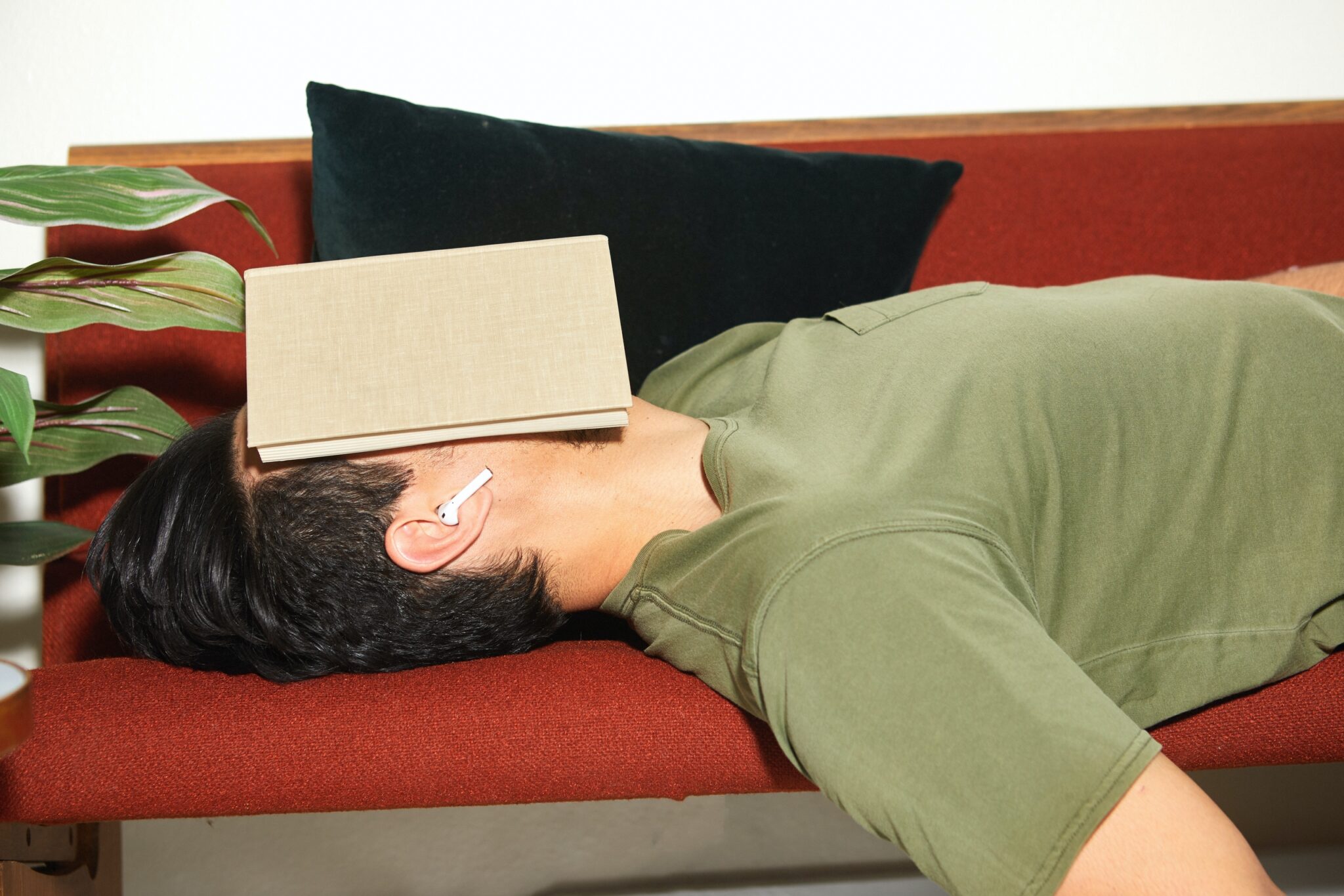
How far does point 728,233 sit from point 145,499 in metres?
0.75

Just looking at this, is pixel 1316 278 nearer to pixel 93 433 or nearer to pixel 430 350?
pixel 430 350

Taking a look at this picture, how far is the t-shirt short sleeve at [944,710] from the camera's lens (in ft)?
2.16

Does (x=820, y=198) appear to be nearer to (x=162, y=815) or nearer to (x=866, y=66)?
(x=866, y=66)

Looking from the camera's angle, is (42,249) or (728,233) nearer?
(728,233)

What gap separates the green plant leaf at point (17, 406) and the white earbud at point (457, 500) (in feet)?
1.12

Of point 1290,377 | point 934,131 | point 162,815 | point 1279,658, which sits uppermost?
point 934,131

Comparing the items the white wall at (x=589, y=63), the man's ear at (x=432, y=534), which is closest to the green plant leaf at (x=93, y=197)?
the man's ear at (x=432, y=534)

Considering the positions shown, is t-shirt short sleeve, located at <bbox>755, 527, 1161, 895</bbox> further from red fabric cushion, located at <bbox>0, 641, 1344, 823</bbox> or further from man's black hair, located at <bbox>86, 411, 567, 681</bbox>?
man's black hair, located at <bbox>86, 411, 567, 681</bbox>

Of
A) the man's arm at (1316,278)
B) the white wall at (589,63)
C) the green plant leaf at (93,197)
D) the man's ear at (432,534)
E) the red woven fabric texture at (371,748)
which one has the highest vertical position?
the white wall at (589,63)

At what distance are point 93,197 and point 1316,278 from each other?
1.42 m

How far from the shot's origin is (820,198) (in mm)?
1294

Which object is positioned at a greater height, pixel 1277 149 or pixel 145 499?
pixel 1277 149

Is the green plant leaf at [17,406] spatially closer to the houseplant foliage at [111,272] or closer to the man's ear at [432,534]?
the houseplant foliage at [111,272]

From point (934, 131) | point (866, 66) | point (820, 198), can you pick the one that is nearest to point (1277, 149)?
point (934, 131)
